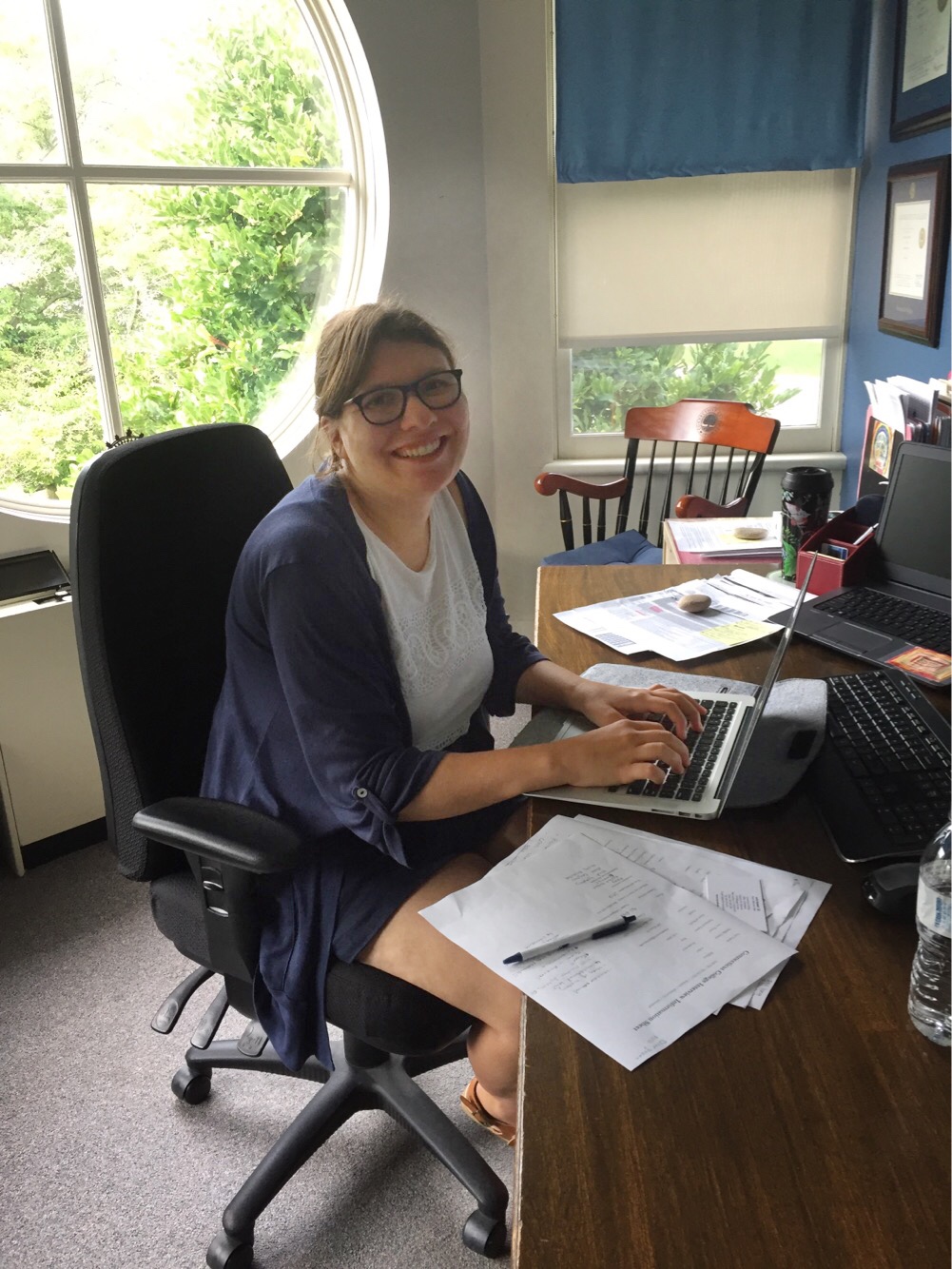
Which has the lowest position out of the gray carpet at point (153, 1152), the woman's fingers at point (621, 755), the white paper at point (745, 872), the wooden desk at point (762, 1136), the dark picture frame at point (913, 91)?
the gray carpet at point (153, 1152)

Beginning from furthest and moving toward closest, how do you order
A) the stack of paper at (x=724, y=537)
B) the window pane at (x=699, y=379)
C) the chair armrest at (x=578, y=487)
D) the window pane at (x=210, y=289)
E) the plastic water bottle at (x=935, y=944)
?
the window pane at (x=699, y=379)
the chair armrest at (x=578, y=487)
the window pane at (x=210, y=289)
the stack of paper at (x=724, y=537)
the plastic water bottle at (x=935, y=944)

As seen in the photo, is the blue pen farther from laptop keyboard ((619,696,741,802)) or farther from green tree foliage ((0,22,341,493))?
green tree foliage ((0,22,341,493))

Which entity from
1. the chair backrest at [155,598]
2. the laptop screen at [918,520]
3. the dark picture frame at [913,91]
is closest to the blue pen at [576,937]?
the chair backrest at [155,598]

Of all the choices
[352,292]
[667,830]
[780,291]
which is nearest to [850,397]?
[780,291]

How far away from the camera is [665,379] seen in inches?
130

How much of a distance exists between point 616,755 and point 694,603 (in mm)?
611

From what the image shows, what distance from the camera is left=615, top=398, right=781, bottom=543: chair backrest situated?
279 centimetres

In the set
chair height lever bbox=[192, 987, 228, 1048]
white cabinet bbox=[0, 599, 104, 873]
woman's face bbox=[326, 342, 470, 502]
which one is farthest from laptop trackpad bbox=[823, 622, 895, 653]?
white cabinet bbox=[0, 599, 104, 873]

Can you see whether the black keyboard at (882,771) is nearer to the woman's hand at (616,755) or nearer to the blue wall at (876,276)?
the woman's hand at (616,755)

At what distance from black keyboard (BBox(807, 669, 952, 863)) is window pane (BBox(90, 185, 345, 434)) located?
2.01 m

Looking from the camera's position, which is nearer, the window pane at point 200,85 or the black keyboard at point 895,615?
the black keyboard at point 895,615

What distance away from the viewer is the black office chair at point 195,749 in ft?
3.93

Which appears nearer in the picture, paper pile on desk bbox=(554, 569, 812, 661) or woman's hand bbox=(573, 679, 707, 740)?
woman's hand bbox=(573, 679, 707, 740)

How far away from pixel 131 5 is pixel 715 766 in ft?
8.12
